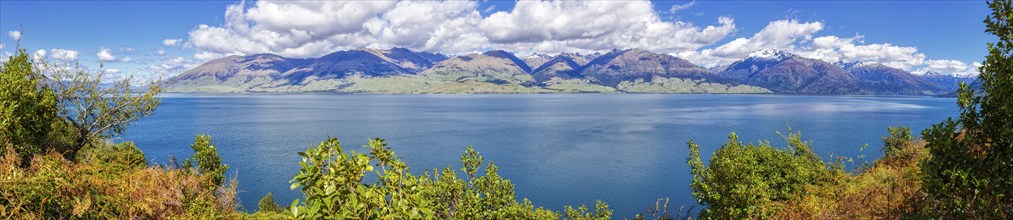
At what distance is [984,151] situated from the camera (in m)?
13.2

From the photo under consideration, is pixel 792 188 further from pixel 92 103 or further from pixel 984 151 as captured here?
pixel 92 103

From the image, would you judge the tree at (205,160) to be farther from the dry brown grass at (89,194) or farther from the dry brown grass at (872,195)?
the dry brown grass at (872,195)

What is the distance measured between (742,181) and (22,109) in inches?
1768

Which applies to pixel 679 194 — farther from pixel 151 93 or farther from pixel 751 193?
pixel 151 93

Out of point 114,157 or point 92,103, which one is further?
point 114,157

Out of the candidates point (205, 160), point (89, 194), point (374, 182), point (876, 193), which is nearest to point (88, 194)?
point (89, 194)

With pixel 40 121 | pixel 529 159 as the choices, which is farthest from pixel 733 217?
pixel 529 159

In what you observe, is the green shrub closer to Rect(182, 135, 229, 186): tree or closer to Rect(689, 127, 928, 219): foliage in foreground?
Rect(182, 135, 229, 186): tree

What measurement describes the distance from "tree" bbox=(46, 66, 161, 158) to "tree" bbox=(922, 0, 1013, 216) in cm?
5457

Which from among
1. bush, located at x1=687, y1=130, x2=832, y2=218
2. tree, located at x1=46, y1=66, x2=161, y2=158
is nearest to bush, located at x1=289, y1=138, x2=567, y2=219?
bush, located at x1=687, y1=130, x2=832, y2=218

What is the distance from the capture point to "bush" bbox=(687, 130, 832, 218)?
32.9 m

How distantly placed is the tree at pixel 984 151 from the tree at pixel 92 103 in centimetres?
5457

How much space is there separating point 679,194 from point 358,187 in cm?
9682

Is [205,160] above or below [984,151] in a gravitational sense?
below
